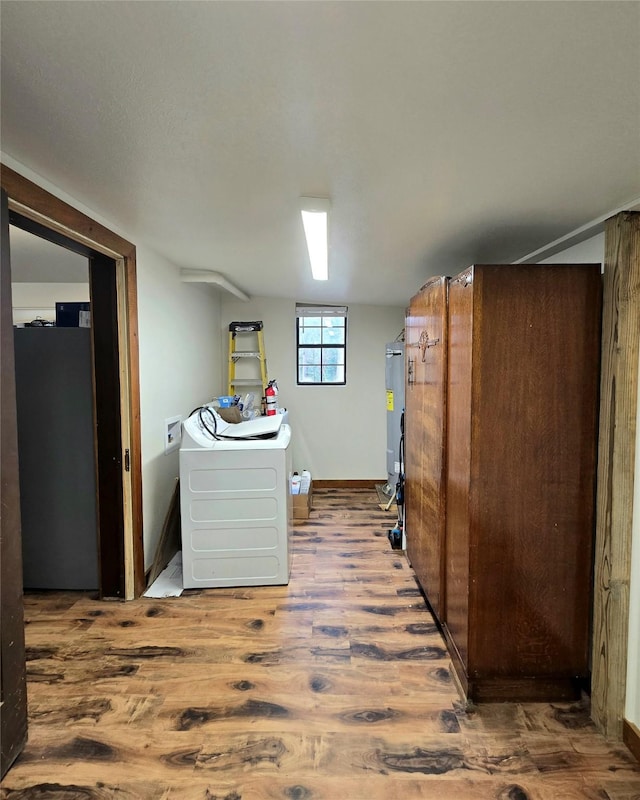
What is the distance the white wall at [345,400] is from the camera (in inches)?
189

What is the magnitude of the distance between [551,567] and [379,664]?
0.99 m

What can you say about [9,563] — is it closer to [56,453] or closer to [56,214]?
[56,453]

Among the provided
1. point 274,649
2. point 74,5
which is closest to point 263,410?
point 274,649

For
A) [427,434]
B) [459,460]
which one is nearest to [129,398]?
[427,434]

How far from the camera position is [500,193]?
157 cm

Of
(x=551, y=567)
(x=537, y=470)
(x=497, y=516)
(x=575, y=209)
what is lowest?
(x=551, y=567)

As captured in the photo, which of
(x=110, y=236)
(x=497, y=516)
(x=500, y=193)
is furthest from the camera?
(x=110, y=236)

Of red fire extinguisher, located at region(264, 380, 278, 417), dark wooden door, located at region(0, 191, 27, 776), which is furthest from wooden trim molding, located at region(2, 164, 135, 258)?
red fire extinguisher, located at region(264, 380, 278, 417)

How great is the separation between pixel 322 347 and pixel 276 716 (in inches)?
150

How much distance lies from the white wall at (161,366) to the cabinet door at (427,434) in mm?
1904

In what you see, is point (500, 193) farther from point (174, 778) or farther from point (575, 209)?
point (174, 778)

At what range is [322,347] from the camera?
4863mm

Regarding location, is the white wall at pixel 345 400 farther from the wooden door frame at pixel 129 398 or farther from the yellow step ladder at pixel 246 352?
the wooden door frame at pixel 129 398

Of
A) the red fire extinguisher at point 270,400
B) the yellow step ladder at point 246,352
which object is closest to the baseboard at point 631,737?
the red fire extinguisher at point 270,400
